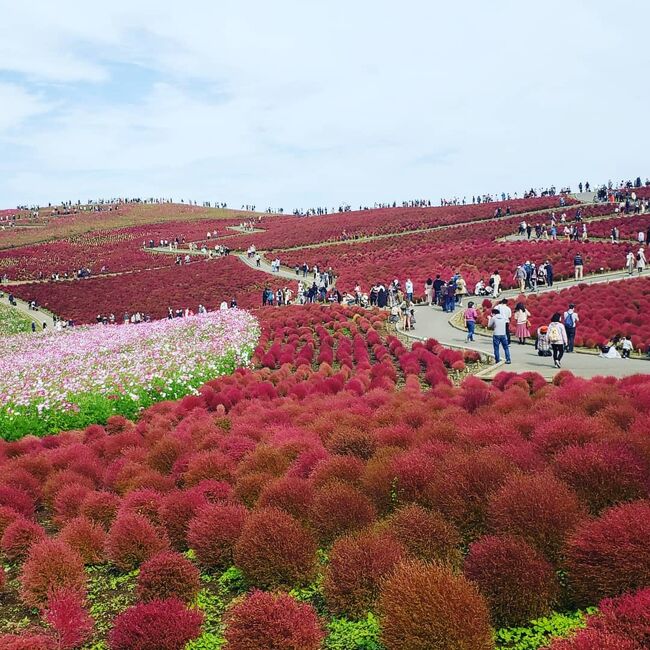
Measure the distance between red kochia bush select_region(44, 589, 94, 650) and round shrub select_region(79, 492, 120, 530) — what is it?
71.1 inches

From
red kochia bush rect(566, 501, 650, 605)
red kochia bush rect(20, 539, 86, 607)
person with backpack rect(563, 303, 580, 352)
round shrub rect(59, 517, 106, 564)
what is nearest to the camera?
red kochia bush rect(566, 501, 650, 605)

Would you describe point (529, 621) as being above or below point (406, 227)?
below

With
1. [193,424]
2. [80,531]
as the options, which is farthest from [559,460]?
[193,424]

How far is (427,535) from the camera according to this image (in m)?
4.84

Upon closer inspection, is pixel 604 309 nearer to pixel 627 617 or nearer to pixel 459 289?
pixel 459 289

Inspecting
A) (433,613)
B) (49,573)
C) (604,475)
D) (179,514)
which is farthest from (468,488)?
(49,573)

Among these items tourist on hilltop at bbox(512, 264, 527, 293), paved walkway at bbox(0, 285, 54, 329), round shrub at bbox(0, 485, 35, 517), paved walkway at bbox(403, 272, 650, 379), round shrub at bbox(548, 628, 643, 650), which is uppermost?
tourist on hilltop at bbox(512, 264, 527, 293)

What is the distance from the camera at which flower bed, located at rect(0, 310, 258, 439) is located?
1391cm

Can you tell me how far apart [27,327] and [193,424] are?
130ft

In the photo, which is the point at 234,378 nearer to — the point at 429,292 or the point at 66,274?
the point at 429,292

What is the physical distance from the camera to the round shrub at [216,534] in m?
5.73

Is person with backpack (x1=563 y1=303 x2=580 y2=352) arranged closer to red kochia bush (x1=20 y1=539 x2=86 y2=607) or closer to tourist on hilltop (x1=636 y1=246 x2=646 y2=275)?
red kochia bush (x1=20 y1=539 x2=86 y2=607)

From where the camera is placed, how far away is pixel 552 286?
32.6 m

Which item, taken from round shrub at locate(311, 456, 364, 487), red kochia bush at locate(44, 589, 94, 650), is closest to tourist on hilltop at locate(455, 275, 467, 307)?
round shrub at locate(311, 456, 364, 487)
